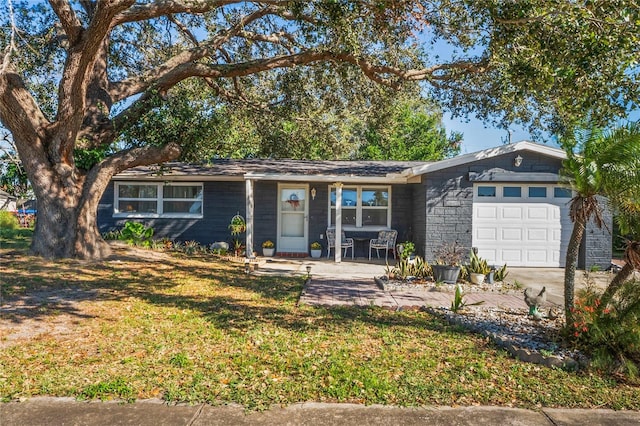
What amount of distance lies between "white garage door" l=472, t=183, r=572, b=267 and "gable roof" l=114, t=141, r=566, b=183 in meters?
1.03

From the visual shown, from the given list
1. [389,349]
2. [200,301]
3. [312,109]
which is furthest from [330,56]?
[389,349]

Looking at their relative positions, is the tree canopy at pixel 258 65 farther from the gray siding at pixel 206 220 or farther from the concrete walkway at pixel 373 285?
the concrete walkway at pixel 373 285

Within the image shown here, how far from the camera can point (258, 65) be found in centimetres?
954

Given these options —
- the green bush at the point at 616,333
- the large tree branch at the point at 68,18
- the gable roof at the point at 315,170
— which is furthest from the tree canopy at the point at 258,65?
the green bush at the point at 616,333

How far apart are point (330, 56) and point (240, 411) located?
7.50 meters

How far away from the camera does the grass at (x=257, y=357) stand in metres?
3.33

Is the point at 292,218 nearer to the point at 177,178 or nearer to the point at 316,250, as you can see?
the point at 316,250

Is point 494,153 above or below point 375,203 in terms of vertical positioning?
above

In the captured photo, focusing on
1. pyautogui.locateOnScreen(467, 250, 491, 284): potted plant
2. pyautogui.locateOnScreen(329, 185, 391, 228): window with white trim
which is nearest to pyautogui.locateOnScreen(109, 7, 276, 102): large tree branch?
pyautogui.locateOnScreen(329, 185, 391, 228): window with white trim

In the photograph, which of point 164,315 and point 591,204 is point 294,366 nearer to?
point 164,315

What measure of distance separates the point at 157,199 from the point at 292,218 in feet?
15.5

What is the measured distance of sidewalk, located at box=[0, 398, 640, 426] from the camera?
290 cm

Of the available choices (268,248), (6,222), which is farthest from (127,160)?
(6,222)

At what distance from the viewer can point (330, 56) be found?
8.62m
